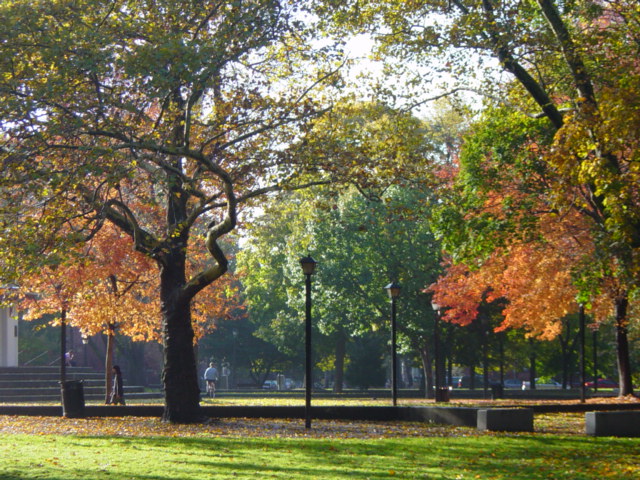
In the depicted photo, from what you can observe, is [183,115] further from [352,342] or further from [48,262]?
[352,342]

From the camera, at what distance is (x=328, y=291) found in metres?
42.9

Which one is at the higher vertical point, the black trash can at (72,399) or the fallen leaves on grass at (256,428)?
the black trash can at (72,399)

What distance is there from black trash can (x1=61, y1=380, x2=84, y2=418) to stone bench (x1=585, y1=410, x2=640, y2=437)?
13041 millimetres

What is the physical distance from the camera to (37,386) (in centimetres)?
3516

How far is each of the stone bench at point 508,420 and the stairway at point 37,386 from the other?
21.6 metres

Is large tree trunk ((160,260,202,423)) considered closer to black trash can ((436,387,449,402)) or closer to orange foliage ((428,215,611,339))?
orange foliage ((428,215,611,339))

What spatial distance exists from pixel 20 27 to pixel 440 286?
21.4 meters

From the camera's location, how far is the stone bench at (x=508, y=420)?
1633 centimetres

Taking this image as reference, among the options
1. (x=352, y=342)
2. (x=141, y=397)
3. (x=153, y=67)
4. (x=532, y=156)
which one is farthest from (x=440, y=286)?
(x=352, y=342)

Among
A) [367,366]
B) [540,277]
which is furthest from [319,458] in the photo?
[367,366]

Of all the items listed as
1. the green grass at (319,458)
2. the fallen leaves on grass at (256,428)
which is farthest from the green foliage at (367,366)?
the green grass at (319,458)

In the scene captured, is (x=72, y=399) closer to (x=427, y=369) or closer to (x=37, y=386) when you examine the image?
(x=37, y=386)

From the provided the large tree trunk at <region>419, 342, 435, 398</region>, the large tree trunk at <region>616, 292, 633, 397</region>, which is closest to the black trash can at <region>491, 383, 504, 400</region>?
the large tree trunk at <region>419, 342, 435, 398</region>

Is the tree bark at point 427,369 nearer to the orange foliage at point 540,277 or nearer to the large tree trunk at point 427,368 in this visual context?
the large tree trunk at point 427,368
